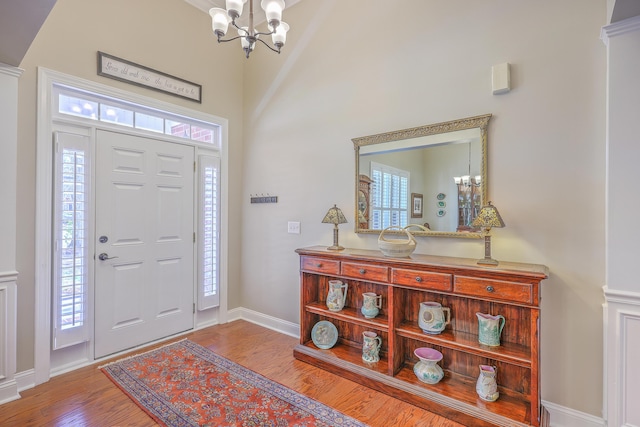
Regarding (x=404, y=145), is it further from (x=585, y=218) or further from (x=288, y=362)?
(x=288, y=362)

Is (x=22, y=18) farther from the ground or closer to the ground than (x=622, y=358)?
farther from the ground

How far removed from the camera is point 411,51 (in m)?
2.57

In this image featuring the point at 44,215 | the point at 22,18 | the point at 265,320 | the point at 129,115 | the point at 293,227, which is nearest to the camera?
the point at 22,18

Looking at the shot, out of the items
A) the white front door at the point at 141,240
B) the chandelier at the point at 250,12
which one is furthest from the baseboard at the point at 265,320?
the chandelier at the point at 250,12

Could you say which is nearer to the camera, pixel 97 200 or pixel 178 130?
pixel 97 200

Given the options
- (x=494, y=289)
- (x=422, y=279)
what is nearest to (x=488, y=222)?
(x=494, y=289)

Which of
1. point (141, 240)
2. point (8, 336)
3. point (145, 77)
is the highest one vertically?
point (145, 77)

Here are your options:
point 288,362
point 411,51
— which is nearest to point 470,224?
point 411,51

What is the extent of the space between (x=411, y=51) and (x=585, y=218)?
1.76 metres

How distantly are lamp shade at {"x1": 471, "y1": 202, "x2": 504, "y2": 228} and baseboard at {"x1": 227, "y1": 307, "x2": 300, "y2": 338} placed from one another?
2189mm

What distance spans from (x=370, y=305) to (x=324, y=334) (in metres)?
0.60

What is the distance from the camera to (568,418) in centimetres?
196

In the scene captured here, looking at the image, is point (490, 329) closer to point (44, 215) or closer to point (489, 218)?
point (489, 218)

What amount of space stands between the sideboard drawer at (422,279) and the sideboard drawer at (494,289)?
0.06 metres
